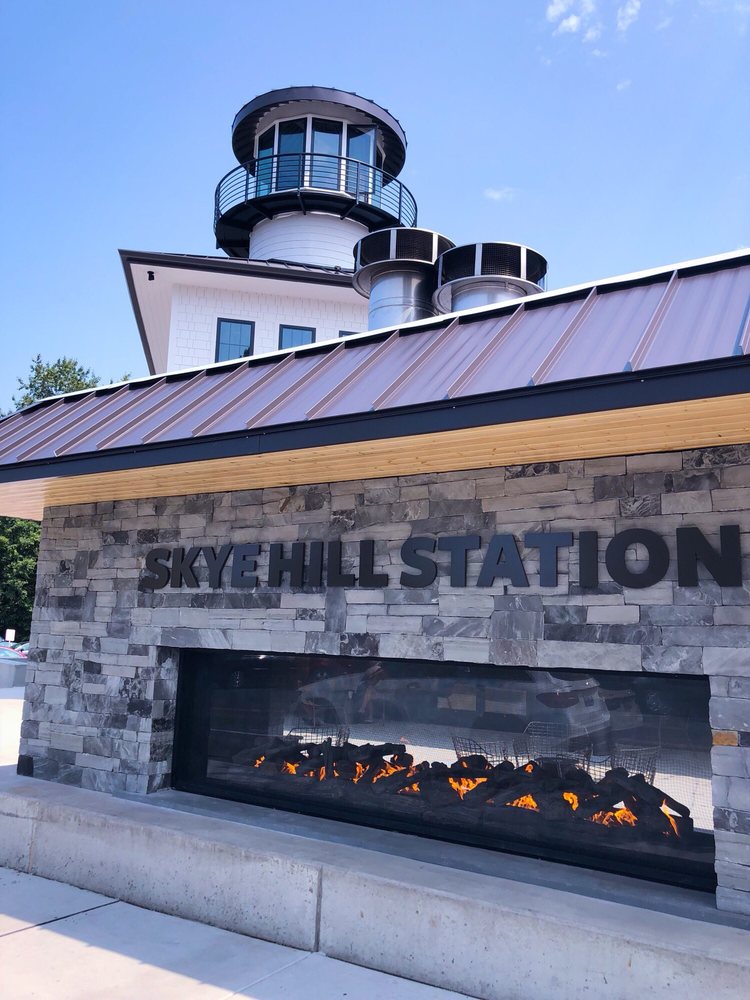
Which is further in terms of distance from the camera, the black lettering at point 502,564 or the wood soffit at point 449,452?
the black lettering at point 502,564

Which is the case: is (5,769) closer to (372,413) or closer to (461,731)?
(461,731)

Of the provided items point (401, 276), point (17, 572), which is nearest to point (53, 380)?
point (17, 572)

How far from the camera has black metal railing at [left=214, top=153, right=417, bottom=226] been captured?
23797 millimetres

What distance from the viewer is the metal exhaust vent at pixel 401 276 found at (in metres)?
Answer: 12.2

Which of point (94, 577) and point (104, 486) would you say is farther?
point (94, 577)

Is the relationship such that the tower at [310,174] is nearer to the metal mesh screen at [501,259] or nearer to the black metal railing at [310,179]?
the black metal railing at [310,179]

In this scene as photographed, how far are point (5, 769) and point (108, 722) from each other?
6.87 ft

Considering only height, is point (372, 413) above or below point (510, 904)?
above

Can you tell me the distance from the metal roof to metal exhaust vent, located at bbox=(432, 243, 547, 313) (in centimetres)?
444

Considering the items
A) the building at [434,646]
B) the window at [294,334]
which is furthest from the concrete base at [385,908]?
the window at [294,334]

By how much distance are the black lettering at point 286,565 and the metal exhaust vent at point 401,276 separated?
5442 millimetres

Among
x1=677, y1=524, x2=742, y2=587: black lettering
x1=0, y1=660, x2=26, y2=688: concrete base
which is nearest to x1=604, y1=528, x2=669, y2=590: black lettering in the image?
x1=677, y1=524, x2=742, y2=587: black lettering

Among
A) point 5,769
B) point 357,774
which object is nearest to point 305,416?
point 357,774

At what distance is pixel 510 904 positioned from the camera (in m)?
4.90
